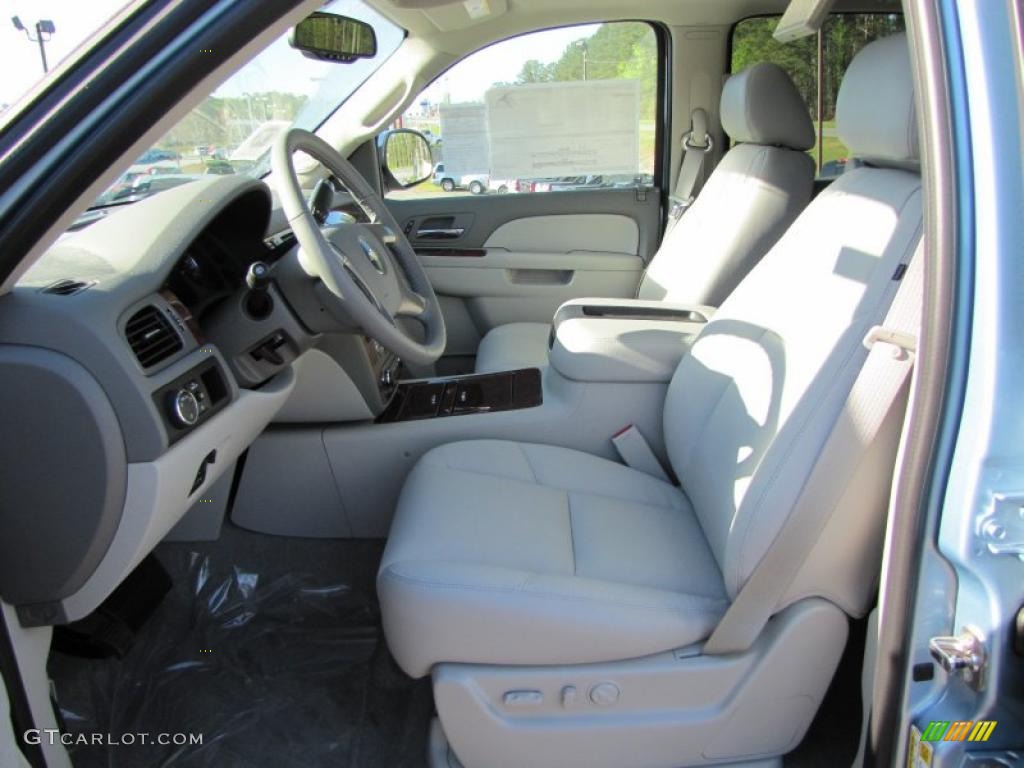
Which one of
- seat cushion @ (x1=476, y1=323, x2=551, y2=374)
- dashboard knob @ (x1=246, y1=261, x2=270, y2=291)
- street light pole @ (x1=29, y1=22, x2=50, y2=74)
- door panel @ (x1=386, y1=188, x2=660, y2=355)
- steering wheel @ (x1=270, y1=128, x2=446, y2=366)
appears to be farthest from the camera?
door panel @ (x1=386, y1=188, x2=660, y2=355)

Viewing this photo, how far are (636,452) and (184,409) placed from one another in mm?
999

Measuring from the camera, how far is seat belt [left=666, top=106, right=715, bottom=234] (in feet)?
9.82

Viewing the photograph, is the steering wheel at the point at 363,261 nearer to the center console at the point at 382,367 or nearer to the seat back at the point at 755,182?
the center console at the point at 382,367

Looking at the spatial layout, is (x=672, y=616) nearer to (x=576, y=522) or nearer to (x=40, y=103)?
(x=576, y=522)

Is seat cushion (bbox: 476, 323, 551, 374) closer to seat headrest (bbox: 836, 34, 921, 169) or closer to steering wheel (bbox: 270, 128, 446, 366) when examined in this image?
steering wheel (bbox: 270, 128, 446, 366)

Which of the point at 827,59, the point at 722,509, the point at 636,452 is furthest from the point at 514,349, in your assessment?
the point at 827,59

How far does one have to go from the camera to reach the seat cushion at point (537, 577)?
3.86 feet

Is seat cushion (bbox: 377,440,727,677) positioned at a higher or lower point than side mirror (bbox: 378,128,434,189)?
lower

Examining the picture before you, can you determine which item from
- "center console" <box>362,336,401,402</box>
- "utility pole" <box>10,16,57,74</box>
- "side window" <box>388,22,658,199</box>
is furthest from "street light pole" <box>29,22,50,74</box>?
"side window" <box>388,22,658,199</box>

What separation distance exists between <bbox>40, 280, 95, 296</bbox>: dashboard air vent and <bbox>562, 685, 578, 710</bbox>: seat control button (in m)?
0.90

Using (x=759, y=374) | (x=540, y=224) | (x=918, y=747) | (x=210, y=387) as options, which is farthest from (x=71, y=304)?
(x=540, y=224)

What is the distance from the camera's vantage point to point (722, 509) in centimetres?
129

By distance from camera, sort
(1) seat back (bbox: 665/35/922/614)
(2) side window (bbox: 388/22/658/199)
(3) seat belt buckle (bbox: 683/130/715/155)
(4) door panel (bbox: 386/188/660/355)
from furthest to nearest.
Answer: (4) door panel (bbox: 386/188/660/355) → (3) seat belt buckle (bbox: 683/130/715/155) → (2) side window (bbox: 388/22/658/199) → (1) seat back (bbox: 665/35/922/614)

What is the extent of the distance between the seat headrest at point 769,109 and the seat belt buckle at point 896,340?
1.40 meters
